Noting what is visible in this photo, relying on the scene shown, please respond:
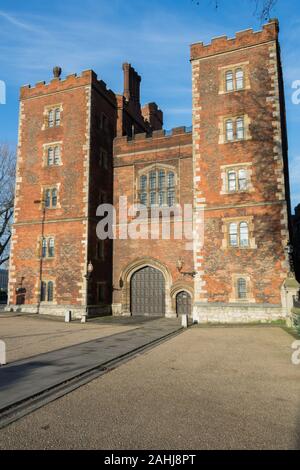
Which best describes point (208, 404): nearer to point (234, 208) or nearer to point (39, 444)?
point (39, 444)

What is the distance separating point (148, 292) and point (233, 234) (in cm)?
800

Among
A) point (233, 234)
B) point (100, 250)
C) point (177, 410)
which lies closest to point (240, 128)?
point (233, 234)

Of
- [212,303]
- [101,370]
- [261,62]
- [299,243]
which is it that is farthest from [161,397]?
[299,243]

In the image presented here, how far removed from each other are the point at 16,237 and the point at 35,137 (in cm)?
776

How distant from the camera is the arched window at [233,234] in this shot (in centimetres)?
1970

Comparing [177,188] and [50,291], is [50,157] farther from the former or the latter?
[50,291]

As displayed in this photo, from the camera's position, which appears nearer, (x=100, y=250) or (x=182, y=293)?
(x=182, y=293)

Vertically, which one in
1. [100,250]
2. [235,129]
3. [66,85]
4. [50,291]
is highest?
[66,85]

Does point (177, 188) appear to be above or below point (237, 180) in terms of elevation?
above

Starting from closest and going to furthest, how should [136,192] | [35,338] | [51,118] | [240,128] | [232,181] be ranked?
1. [35,338]
2. [232,181]
3. [240,128]
4. [136,192]
5. [51,118]

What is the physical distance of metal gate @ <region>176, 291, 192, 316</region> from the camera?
23.0 m

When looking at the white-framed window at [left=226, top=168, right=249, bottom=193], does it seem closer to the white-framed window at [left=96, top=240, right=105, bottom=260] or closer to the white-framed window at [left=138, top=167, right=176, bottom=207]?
the white-framed window at [left=138, top=167, right=176, bottom=207]

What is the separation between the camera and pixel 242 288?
62.8 feet

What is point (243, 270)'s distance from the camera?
19.1 meters
